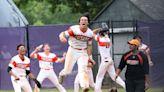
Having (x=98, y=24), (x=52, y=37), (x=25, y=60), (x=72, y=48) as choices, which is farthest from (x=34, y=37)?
(x=72, y=48)

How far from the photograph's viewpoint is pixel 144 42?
25.6 m

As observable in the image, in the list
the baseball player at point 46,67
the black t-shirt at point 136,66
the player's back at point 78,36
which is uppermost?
the player's back at point 78,36

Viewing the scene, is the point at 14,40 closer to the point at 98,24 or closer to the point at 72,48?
the point at 98,24

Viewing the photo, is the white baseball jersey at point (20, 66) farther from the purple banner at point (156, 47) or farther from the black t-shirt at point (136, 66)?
the purple banner at point (156, 47)

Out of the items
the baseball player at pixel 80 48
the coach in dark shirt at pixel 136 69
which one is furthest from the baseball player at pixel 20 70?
the coach in dark shirt at pixel 136 69

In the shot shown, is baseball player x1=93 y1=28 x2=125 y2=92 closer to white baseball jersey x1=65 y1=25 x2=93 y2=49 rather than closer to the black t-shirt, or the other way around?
white baseball jersey x1=65 y1=25 x2=93 y2=49

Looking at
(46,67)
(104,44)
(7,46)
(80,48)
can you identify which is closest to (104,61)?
(104,44)

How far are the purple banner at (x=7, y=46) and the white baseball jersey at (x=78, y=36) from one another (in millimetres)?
10283

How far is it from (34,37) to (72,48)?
1005cm

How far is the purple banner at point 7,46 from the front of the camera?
2697 cm

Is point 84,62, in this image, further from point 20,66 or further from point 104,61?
point 104,61

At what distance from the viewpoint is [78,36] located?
16.7 m

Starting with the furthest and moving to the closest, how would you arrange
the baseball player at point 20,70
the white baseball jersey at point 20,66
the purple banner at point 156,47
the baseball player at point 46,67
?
the purple banner at point 156,47, the baseball player at point 46,67, the white baseball jersey at point 20,66, the baseball player at point 20,70

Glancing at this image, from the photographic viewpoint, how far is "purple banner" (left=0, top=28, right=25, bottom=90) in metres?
27.0
